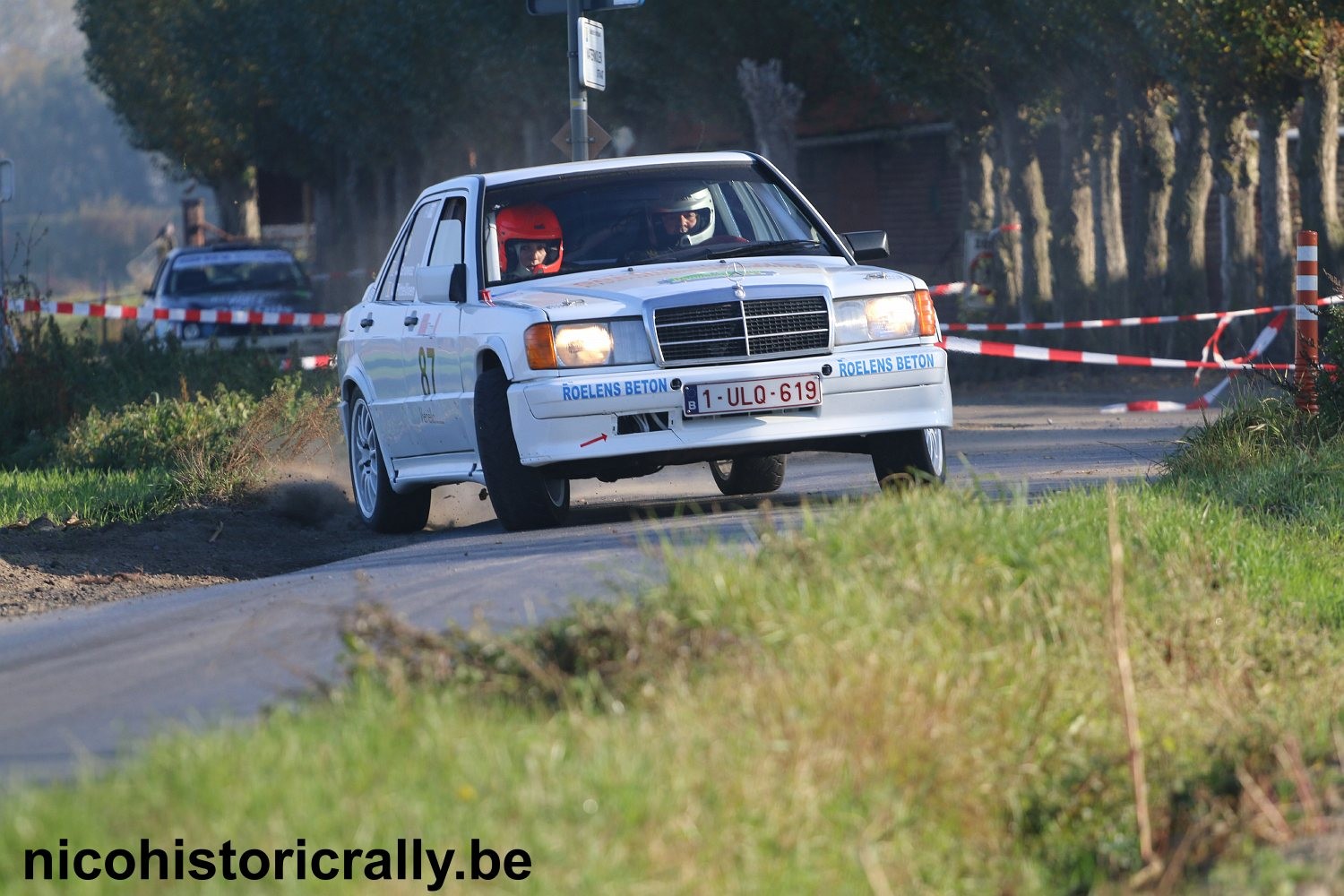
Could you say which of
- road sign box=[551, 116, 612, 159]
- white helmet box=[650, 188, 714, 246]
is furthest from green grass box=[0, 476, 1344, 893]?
road sign box=[551, 116, 612, 159]

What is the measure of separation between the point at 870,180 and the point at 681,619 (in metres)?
38.6

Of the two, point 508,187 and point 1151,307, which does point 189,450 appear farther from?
point 1151,307

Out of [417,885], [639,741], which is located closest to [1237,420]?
[639,741]

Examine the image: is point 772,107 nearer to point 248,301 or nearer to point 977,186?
point 977,186

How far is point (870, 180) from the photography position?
4319 cm

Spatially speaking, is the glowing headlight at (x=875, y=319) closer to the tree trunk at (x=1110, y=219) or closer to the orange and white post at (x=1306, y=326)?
the orange and white post at (x=1306, y=326)

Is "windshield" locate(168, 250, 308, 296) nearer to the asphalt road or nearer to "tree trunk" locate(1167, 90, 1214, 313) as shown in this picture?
"tree trunk" locate(1167, 90, 1214, 313)

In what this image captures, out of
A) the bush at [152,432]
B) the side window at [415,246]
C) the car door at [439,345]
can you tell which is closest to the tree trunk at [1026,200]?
the bush at [152,432]

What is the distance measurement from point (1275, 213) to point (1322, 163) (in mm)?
1608

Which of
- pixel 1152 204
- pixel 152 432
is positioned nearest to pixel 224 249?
pixel 1152 204

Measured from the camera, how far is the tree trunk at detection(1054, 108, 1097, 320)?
87.8ft

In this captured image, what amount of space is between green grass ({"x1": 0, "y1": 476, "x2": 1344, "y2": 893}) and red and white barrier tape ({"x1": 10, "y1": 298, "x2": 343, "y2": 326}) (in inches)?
492

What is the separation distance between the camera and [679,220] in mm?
10094

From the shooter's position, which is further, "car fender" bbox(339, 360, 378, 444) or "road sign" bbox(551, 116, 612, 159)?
"road sign" bbox(551, 116, 612, 159)
